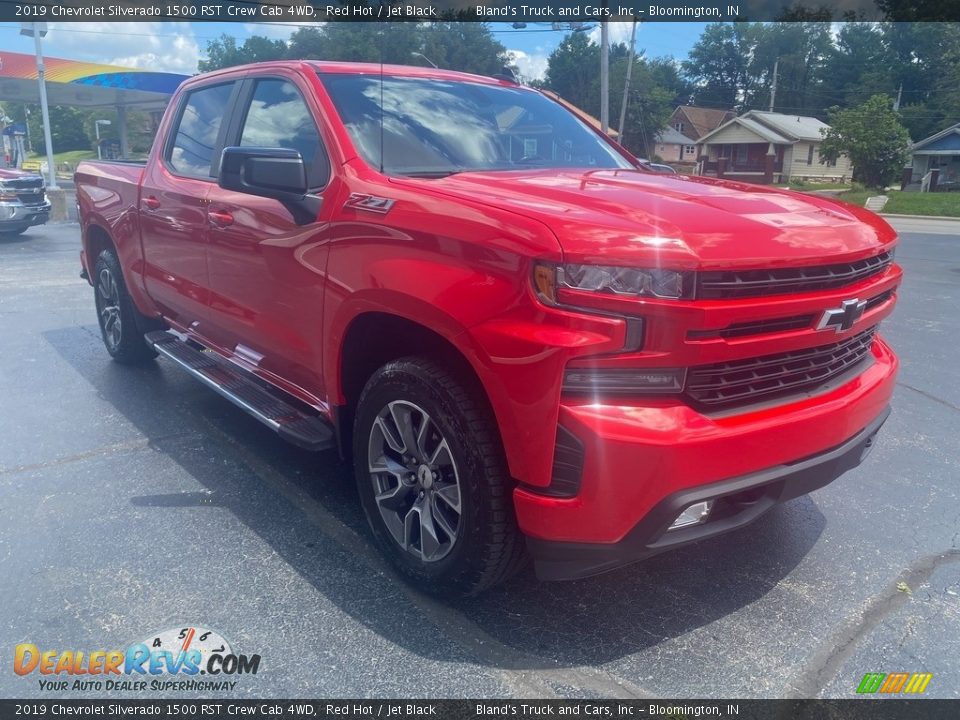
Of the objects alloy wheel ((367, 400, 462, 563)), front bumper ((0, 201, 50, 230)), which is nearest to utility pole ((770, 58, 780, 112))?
front bumper ((0, 201, 50, 230))

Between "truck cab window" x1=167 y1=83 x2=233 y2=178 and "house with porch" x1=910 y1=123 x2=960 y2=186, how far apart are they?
2269 inches

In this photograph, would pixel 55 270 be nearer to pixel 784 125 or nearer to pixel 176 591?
pixel 176 591

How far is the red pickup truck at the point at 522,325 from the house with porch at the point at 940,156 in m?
58.0

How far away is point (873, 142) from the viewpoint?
1665 inches

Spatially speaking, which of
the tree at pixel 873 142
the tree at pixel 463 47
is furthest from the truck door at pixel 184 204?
the tree at pixel 873 142

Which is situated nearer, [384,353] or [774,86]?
[384,353]

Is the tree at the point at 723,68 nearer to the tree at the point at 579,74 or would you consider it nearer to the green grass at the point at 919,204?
the green grass at the point at 919,204

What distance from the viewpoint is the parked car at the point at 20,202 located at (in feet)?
47.7

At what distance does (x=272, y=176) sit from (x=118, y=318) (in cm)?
333

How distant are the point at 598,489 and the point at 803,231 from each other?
1.12m

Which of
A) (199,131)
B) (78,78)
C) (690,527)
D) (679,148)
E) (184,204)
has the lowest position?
(690,527)

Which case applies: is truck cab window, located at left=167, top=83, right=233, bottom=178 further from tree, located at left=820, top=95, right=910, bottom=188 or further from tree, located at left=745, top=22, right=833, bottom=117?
tree, located at left=745, top=22, right=833, bottom=117

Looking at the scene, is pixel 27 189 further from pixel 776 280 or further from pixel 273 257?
pixel 776 280

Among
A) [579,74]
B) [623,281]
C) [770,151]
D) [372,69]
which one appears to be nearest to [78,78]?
[579,74]
